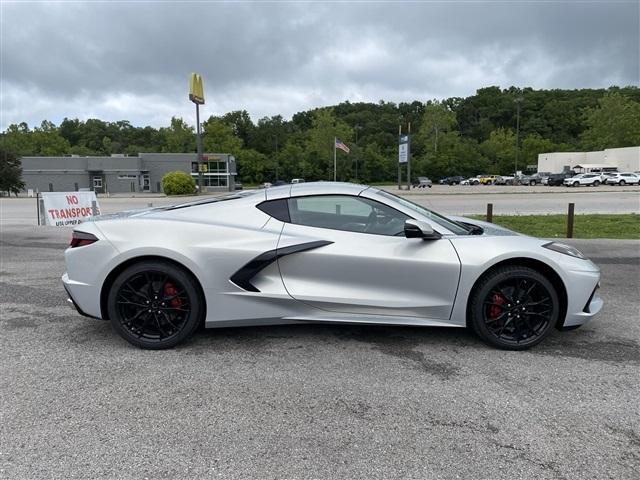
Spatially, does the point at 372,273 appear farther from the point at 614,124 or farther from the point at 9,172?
the point at 614,124

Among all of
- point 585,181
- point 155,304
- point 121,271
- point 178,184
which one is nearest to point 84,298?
point 121,271

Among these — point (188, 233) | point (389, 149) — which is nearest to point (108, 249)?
point (188, 233)

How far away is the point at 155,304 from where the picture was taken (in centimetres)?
385

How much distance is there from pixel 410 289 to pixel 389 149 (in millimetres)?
103205

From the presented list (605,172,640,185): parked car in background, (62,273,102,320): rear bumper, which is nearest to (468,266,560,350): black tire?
(62,273,102,320): rear bumper

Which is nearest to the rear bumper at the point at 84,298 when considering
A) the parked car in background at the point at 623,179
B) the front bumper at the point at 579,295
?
the front bumper at the point at 579,295

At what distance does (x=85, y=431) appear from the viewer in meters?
2.71

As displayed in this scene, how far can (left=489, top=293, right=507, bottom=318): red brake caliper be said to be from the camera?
3820mm

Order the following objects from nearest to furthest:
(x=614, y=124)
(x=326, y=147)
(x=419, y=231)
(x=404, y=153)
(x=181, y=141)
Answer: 1. (x=419, y=231)
2. (x=404, y=153)
3. (x=614, y=124)
4. (x=326, y=147)
5. (x=181, y=141)

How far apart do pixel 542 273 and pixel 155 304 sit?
10.6 ft

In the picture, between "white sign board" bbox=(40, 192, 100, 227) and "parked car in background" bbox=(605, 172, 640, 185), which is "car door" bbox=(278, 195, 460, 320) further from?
"parked car in background" bbox=(605, 172, 640, 185)

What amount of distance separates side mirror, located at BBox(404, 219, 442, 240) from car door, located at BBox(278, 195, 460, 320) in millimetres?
64

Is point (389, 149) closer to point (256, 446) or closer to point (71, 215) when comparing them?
point (71, 215)

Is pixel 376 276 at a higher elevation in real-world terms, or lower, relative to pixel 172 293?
higher
